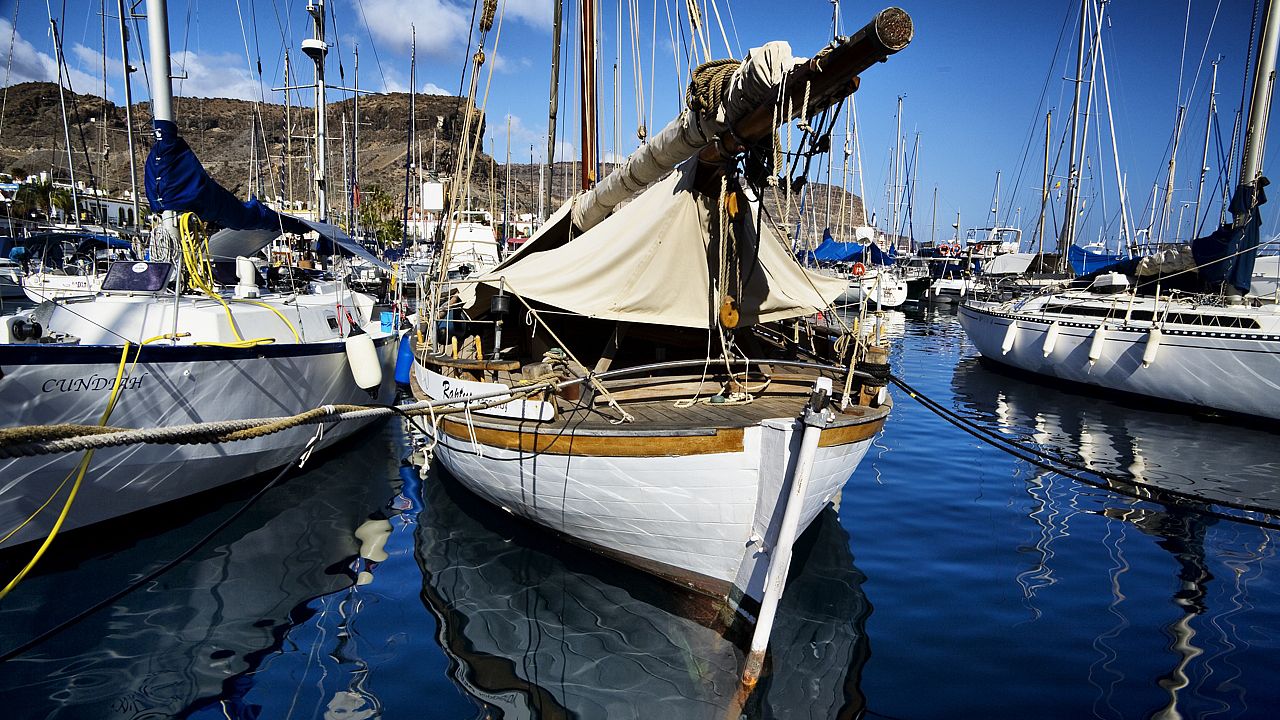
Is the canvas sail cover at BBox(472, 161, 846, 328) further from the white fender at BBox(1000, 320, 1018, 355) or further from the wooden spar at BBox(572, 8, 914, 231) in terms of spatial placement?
the white fender at BBox(1000, 320, 1018, 355)

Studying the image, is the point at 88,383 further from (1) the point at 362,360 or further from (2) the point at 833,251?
(2) the point at 833,251

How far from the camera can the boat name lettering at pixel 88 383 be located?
612 centimetres

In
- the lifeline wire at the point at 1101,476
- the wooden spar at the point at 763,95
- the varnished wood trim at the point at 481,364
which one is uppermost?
the wooden spar at the point at 763,95

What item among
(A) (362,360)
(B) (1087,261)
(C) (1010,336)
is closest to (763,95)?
(A) (362,360)

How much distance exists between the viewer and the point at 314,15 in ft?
61.2

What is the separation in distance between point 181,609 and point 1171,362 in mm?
16753

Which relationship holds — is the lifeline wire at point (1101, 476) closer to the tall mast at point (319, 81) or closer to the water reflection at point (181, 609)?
the water reflection at point (181, 609)

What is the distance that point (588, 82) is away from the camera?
9.34 m

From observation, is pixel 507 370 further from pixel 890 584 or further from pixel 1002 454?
pixel 1002 454

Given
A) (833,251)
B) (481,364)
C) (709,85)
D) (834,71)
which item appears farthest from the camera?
(833,251)

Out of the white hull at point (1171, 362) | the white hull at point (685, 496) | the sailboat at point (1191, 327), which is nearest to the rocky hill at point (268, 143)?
the sailboat at point (1191, 327)

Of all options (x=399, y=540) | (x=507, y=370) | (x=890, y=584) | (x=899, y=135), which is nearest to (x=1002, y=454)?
(x=890, y=584)

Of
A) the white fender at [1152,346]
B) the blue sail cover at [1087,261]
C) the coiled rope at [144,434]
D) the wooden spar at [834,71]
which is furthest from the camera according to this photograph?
the blue sail cover at [1087,261]

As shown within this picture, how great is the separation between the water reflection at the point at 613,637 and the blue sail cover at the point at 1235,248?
1348cm
